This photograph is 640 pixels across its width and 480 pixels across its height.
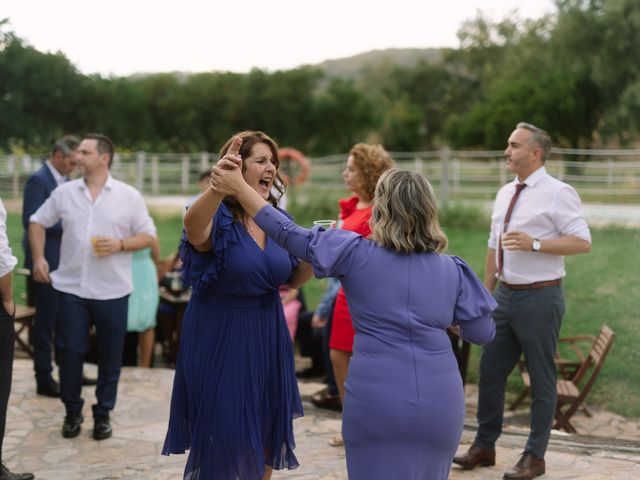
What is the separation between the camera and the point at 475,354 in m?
7.98

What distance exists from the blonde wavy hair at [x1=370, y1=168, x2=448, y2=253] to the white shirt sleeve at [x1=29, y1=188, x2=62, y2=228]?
2.92 m

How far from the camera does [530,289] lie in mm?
4430

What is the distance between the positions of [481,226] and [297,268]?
1000 centimetres

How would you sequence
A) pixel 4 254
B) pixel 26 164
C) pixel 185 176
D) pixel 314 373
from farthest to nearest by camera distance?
pixel 185 176 → pixel 26 164 → pixel 314 373 → pixel 4 254

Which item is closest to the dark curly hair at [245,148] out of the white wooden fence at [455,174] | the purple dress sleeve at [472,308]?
the purple dress sleeve at [472,308]

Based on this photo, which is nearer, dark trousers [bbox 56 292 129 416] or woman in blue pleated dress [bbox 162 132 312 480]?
woman in blue pleated dress [bbox 162 132 312 480]

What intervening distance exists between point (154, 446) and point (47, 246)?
6.25ft

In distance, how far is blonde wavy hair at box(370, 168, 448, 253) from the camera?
9.47 ft

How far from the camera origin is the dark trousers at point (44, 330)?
614 cm

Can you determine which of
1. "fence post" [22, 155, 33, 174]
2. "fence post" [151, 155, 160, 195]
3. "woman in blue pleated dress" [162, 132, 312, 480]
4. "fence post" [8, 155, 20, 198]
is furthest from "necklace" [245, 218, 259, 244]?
"fence post" [151, 155, 160, 195]

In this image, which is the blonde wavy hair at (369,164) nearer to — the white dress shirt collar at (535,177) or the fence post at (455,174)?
the white dress shirt collar at (535,177)

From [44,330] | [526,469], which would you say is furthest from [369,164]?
[44,330]

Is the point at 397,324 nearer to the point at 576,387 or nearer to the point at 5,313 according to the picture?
the point at 5,313

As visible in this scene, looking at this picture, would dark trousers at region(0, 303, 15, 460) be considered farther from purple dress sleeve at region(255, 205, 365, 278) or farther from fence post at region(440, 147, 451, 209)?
fence post at region(440, 147, 451, 209)
